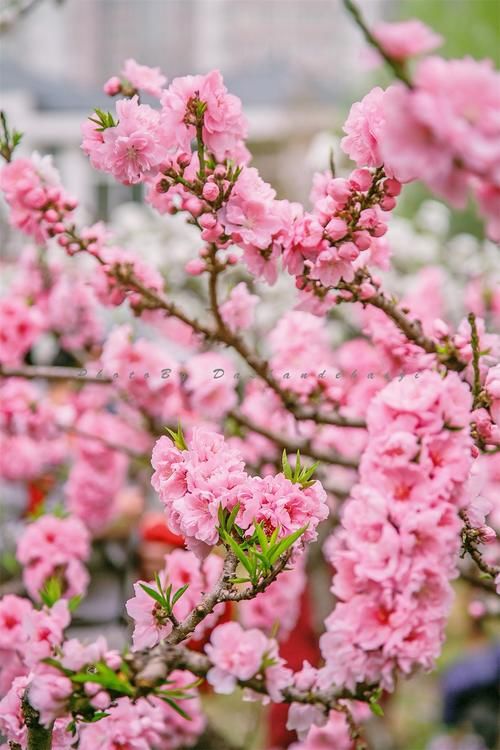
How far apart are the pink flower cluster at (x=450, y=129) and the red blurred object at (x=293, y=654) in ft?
11.2

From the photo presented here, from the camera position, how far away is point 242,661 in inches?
43.6

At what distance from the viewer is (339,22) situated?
48.9 metres

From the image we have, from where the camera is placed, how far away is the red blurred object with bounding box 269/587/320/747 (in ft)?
13.2

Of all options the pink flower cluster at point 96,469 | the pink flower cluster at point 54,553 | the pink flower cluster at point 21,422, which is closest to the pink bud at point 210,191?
the pink flower cluster at point 54,553

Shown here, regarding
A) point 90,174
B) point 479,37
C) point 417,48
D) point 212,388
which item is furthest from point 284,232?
point 479,37

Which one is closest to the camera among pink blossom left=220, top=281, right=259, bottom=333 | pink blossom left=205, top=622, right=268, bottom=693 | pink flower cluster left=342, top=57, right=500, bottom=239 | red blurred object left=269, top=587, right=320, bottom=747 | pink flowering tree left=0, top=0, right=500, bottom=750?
pink flower cluster left=342, top=57, right=500, bottom=239

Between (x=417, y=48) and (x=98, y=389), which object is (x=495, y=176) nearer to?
(x=417, y=48)

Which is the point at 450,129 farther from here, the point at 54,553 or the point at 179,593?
the point at 54,553

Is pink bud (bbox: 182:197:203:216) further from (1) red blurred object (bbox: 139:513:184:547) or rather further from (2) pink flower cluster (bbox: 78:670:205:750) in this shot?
(1) red blurred object (bbox: 139:513:184:547)

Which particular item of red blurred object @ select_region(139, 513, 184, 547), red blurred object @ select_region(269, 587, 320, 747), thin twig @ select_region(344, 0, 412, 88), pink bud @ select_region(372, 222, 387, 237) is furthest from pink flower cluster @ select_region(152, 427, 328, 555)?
red blurred object @ select_region(269, 587, 320, 747)

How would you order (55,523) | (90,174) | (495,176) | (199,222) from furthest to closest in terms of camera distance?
(90,174), (55,523), (199,222), (495,176)

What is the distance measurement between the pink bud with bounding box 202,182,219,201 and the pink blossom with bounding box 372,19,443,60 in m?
0.53

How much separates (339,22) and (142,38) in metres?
12.3

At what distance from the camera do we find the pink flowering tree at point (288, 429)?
3.19 ft
